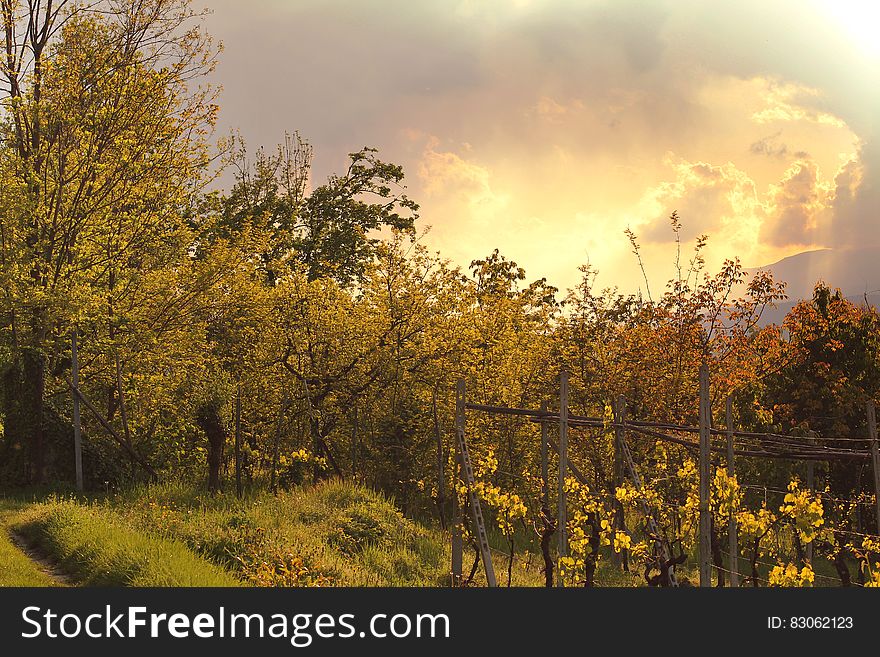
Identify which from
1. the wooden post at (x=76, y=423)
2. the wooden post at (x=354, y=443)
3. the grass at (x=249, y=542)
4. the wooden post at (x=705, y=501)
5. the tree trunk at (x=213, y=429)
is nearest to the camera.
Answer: the wooden post at (x=705, y=501)

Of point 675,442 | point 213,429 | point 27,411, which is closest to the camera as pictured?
point 675,442

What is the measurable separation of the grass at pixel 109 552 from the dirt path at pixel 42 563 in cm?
7

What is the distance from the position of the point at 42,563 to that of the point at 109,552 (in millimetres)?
1324

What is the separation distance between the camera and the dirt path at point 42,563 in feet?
30.2

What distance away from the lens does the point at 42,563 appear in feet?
32.8

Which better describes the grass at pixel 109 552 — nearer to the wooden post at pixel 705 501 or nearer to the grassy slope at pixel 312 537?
the grassy slope at pixel 312 537

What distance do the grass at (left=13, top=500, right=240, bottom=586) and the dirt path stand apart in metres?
0.07

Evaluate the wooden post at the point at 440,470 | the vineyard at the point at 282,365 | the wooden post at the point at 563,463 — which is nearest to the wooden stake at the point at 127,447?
the vineyard at the point at 282,365

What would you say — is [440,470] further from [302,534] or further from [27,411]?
[27,411]

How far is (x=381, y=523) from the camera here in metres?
12.9

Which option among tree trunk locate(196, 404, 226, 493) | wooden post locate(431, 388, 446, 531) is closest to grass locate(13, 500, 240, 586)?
tree trunk locate(196, 404, 226, 493)

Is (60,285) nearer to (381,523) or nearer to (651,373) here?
(381,523)

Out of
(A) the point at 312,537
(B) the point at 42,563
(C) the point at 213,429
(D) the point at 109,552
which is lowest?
(B) the point at 42,563

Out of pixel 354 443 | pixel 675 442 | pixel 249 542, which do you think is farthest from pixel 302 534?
pixel 675 442
